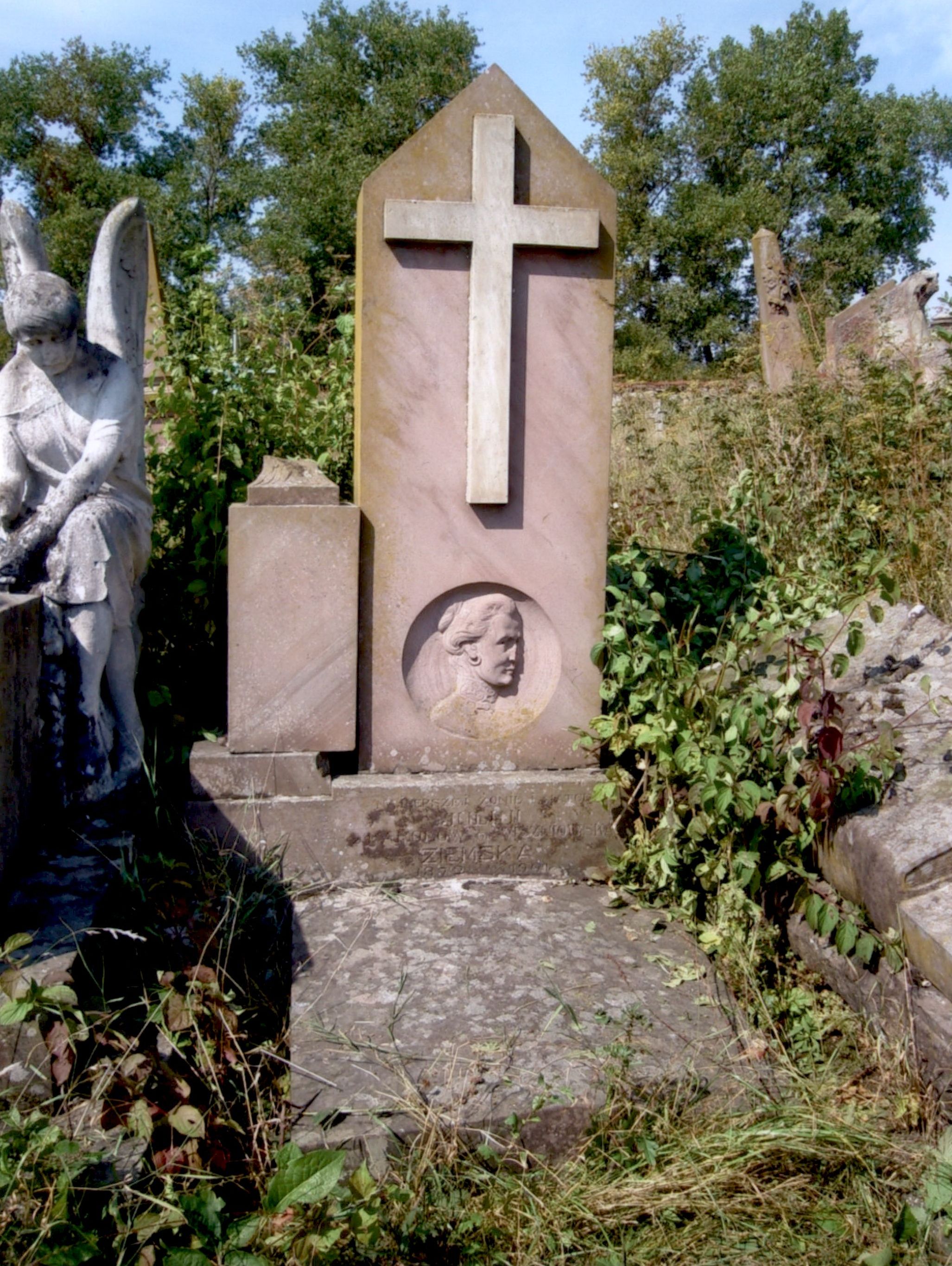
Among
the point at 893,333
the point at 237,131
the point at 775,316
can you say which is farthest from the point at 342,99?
the point at 893,333

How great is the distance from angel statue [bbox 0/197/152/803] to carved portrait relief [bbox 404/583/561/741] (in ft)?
2.81

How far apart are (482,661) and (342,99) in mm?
25644

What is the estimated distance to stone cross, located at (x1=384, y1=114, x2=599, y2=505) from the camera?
313cm

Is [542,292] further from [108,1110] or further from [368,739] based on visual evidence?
[108,1110]

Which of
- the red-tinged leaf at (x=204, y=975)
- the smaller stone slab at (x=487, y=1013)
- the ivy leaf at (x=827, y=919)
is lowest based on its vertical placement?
the smaller stone slab at (x=487, y=1013)

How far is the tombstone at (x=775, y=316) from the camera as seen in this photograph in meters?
9.06

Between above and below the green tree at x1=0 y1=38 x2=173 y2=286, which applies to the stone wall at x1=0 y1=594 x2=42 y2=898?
below

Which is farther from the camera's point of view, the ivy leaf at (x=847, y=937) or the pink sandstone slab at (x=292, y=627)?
the pink sandstone slab at (x=292, y=627)

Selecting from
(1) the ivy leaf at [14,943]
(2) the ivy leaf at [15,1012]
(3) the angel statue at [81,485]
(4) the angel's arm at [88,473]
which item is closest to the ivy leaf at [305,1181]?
(2) the ivy leaf at [15,1012]

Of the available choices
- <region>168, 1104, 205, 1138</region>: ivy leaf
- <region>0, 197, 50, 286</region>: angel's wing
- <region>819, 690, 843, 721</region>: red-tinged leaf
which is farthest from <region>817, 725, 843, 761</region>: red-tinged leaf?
<region>0, 197, 50, 286</region>: angel's wing

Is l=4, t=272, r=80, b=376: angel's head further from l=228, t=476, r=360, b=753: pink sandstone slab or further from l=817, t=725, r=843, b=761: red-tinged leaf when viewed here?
l=817, t=725, r=843, b=761: red-tinged leaf

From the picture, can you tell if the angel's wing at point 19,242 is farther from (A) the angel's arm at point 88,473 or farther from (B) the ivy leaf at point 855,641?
(B) the ivy leaf at point 855,641

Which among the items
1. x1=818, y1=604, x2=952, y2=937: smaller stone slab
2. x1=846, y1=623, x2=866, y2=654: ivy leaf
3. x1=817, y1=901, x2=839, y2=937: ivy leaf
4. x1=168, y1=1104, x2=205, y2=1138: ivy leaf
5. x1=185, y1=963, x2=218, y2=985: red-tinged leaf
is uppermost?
x1=846, y1=623, x2=866, y2=654: ivy leaf

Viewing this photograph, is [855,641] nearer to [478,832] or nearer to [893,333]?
[478,832]
